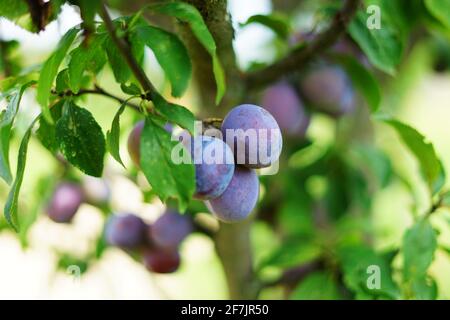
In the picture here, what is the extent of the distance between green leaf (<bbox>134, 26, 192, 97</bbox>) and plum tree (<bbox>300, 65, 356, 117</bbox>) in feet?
1.35

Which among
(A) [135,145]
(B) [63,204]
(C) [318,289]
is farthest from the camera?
(B) [63,204]

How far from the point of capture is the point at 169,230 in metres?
0.80

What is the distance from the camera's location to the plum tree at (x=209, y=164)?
0.42 metres

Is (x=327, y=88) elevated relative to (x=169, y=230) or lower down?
elevated

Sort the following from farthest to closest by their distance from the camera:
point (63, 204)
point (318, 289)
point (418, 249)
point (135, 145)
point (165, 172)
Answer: point (63, 204), point (318, 289), point (418, 249), point (135, 145), point (165, 172)

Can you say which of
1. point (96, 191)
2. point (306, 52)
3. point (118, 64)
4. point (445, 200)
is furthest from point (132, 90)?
point (96, 191)

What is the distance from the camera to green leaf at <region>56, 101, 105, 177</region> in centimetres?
47

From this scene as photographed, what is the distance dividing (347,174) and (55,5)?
0.58 meters

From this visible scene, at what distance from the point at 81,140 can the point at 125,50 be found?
8 cm

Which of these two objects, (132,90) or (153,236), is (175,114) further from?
(153,236)

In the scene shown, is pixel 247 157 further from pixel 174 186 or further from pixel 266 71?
pixel 266 71

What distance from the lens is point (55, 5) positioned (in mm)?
447

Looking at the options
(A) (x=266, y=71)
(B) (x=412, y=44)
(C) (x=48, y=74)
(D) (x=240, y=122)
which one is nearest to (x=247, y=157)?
(D) (x=240, y=122)

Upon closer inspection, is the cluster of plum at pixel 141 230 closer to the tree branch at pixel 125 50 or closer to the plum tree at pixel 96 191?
the plum tree at pixel 96 191
